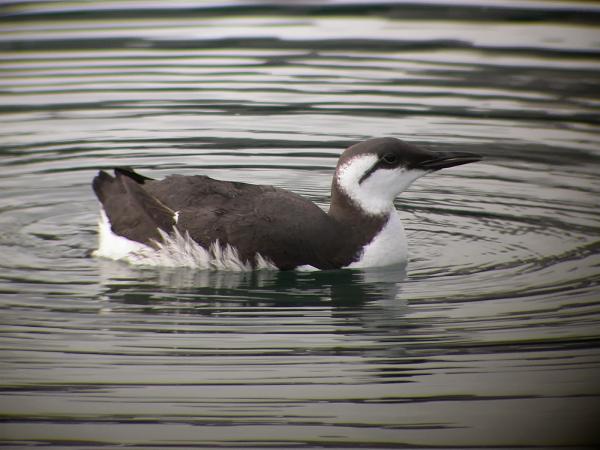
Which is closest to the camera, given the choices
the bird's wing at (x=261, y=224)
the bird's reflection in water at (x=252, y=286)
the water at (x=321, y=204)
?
the water at (x=321, y=204)

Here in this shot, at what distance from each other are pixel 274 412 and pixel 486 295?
222cm

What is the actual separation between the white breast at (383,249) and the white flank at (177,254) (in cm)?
64

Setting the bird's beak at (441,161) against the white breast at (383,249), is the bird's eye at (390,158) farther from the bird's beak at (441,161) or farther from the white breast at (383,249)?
the white breast at (383,249)

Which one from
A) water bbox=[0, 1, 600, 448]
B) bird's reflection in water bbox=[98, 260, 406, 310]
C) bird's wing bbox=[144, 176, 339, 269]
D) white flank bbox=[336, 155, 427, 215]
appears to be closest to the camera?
water bbox=[0, 1, 600, 448]

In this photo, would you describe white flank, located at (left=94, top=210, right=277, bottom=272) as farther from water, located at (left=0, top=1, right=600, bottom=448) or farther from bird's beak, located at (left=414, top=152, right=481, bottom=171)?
bird's beak, located at (left=414, top=152, right=481, bottom=171)

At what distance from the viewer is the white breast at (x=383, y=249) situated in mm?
8227

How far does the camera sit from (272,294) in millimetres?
7746

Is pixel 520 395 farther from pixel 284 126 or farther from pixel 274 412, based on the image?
pixel 284 126

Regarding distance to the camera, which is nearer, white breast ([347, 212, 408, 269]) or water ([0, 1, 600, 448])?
water ([0, 1, 600, 448])

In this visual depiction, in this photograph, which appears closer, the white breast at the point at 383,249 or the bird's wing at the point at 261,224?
the bird's wing at the point at 261,224

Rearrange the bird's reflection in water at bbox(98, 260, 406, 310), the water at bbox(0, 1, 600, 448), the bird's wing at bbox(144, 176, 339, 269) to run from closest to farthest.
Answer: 1. the water at bbox(0, 1, 600, 448)
2. the bird's reflection in water at bbox(98, 260, 406, 310)
3. the bird's wing at bbox(144, 176, 339, 269)

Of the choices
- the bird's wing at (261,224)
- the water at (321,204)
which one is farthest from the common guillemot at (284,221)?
the water at (321,204)

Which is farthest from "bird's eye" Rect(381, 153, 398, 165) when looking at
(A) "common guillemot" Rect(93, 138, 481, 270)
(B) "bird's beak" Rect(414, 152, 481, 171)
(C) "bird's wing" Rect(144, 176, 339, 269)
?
(C) "bird's wing" Rect(144, 176, 339, 269)

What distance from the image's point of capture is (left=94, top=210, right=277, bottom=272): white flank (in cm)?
816
